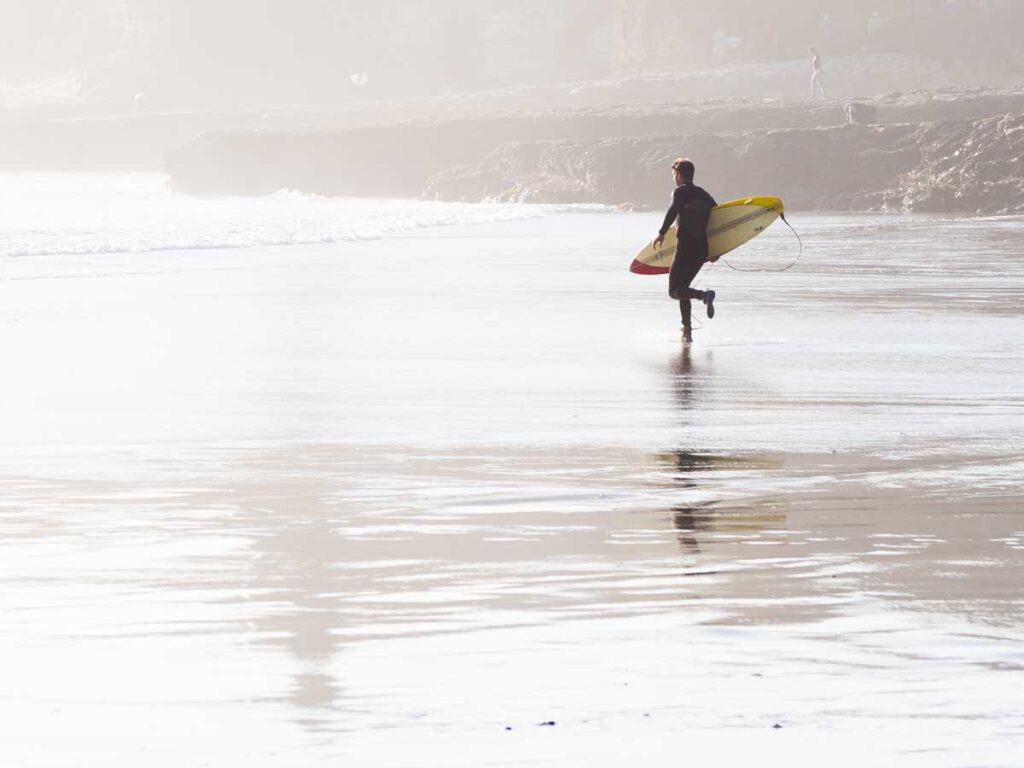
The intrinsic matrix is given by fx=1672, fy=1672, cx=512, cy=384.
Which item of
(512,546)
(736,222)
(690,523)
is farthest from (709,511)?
(736,222)

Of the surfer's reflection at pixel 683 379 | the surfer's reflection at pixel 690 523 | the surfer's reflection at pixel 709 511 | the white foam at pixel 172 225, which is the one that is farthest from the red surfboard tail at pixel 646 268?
the white foam at pixel 172 225

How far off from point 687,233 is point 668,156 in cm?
3405

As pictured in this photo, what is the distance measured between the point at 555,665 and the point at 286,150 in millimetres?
70469

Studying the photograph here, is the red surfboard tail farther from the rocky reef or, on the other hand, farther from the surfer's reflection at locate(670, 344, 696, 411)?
the rocky reef

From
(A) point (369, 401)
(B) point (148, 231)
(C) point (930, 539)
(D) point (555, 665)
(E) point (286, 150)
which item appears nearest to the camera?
(D) point (555, 665)

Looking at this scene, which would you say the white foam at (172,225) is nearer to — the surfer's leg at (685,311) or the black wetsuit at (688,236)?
the black wetsuit at (688,236)

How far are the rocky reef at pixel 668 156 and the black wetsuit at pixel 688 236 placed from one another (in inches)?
915

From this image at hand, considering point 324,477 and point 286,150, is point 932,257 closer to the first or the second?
point 324,477

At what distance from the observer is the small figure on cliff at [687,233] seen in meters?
13.0

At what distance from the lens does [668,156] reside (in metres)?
46.6

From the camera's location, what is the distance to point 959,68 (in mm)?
77312

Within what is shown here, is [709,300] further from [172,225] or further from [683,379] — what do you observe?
[172,225]

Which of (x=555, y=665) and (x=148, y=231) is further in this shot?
(x=148, y=231)

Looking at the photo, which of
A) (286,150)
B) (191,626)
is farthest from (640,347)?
(286,150)
